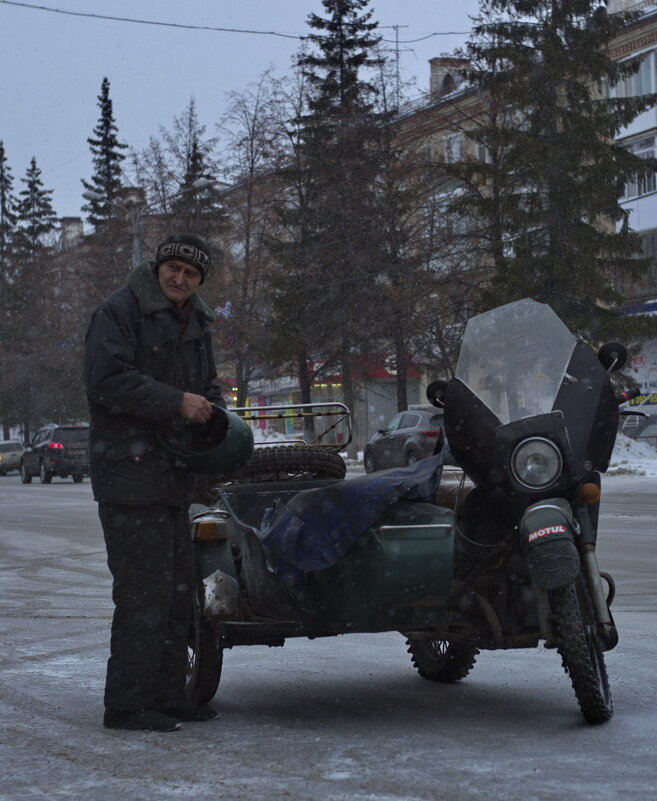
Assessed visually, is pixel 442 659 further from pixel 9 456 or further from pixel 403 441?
pixel 9 456

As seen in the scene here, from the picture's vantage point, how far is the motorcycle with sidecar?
15.8 ft

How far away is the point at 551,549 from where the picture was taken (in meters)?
4.68

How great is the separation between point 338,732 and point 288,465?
1459mm

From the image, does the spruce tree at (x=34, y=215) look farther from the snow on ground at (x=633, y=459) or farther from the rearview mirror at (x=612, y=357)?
the rearview mirror at (x=612, y=357)

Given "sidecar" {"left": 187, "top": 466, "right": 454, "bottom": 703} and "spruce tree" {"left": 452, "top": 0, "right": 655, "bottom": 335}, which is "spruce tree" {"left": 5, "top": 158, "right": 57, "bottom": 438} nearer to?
"spruce tree" {"left": 452, "top": 0, "right": 655, "bottom": 335}

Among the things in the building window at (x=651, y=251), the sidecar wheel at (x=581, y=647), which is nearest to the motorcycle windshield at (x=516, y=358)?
the sidecar wheel at (x=581, y=647)

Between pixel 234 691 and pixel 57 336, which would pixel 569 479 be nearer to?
pixel 234 691

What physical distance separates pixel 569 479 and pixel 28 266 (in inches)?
3006

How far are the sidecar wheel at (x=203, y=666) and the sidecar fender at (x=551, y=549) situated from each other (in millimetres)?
1418

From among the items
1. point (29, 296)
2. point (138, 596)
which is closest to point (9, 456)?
point (29, 296)

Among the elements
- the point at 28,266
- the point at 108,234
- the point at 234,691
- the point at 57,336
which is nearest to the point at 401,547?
the point at 234,691

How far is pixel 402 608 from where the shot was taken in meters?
4.90

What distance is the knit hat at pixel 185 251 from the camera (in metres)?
5.20

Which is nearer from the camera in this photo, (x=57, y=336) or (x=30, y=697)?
(x=30, y=697)
